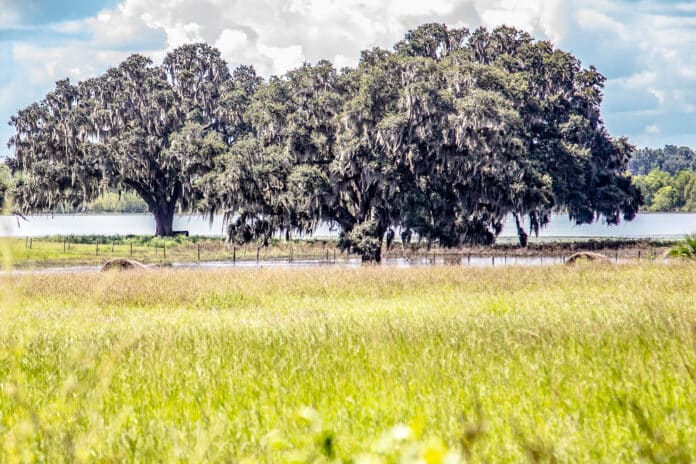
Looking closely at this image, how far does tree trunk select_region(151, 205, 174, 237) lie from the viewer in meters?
63.8

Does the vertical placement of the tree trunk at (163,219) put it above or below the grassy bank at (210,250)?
above

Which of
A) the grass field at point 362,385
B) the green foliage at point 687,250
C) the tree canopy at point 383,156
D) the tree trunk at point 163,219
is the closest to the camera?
the grass field at point 362,385

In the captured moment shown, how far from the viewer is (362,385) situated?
21.2 feet

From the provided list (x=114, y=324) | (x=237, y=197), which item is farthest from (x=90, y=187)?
(x=114, y=324)

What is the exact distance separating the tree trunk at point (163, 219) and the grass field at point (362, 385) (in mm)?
50439

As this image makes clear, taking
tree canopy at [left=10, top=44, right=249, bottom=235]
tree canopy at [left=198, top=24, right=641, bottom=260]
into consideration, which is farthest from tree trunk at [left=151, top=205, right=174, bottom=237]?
tree canopy at [left=198, top=24, right=641, bottom=260]

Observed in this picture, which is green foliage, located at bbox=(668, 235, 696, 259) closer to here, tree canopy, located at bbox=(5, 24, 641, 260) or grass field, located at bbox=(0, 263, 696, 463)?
grass field, located at bbox=(0, 263, 696, 463)

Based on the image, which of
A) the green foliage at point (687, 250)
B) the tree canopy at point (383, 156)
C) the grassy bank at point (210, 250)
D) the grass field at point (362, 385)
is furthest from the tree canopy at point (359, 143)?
the grass field at point (362, 385)

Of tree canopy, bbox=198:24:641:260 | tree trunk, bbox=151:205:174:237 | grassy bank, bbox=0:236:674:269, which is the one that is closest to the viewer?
tree canopy, bbox=198:24:641:260

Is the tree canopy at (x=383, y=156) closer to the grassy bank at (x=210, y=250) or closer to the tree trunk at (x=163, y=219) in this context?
the grassy bank at (x=210, y=250)

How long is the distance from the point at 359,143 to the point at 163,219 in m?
31.9

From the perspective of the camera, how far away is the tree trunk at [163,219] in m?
63.8

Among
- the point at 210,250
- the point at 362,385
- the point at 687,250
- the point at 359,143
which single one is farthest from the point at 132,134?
the point at 362,385

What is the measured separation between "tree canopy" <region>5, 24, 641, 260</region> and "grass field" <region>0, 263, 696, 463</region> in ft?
81.5
